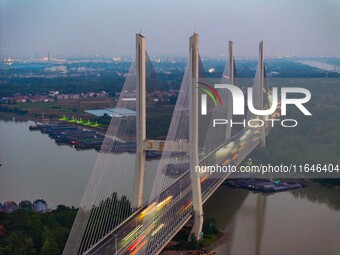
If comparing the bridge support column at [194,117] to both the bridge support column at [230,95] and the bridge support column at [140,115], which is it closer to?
the bridge support column at [140,115]

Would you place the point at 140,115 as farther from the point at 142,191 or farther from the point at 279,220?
the point at 279,220

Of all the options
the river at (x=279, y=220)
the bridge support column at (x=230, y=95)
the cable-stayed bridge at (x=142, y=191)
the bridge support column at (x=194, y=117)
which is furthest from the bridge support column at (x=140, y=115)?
the bridge support column at (x=230, y=95)

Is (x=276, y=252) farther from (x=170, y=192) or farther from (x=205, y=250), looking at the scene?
(x=170, y=192)

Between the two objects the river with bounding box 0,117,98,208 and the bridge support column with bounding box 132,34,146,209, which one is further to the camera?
the river with bounding box 0,117,98,208

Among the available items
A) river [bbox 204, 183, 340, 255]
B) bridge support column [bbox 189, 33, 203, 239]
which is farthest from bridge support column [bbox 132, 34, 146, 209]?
river [bbox 204, 183, 340, 255]

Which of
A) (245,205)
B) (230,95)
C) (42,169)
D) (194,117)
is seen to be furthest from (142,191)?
(42,169)

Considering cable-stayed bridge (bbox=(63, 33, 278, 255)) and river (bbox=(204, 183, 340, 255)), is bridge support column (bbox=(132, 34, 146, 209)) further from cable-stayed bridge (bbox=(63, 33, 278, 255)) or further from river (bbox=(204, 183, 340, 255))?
river (bbox=(204, 183, 340, 255))

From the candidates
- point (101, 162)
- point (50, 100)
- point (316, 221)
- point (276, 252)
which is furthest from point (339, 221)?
point (50, 100)
